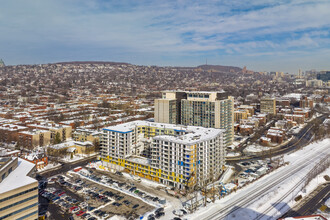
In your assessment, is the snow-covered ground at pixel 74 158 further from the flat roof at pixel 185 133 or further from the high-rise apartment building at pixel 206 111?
the high-rise apartment building at pixel 206 111

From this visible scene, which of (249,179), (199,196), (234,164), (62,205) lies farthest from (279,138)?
(62,205)

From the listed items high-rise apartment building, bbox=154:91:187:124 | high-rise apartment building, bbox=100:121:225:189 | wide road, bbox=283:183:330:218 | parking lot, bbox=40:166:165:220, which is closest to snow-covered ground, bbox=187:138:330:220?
wide road, bbox=283:183:330:218

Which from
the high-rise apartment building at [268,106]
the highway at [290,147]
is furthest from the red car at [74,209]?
the high-rise apartment building at [268,106]

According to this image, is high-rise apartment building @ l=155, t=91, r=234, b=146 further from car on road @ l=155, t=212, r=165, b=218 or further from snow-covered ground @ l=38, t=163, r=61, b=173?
car on road @ l=155, t=212, r=165, b=218

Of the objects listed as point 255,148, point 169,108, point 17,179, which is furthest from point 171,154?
point 255,148

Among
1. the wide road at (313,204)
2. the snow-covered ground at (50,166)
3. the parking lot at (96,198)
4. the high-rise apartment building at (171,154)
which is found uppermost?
the high-rise apartment building at (171,154)

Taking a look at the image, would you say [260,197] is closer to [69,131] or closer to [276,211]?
[276,211]
